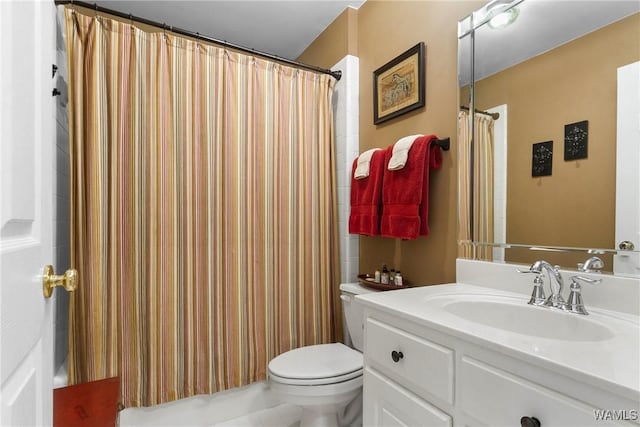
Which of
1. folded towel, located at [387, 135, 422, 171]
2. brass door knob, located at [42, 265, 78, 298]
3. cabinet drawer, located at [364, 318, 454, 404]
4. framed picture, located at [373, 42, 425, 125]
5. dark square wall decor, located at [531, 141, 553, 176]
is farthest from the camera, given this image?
framed picture, located at [373, 42, 425, 125]

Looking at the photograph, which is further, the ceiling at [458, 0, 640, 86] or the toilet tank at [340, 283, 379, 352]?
the toilet tank at [340, 283, 379, 352]

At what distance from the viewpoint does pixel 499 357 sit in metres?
0.71

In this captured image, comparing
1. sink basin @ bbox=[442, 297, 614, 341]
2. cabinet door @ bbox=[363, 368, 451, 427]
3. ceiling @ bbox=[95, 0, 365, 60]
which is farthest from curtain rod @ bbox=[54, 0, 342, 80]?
cabinet door @ bbox=[363, 368, 451, 427]

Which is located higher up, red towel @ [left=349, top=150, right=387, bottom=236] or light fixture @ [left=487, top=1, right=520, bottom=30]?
light fixture @ [left=487, top=1, right=520, bottom=30]

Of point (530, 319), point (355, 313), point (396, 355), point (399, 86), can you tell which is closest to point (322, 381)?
point (355, 313)

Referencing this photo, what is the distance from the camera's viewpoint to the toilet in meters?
1.37

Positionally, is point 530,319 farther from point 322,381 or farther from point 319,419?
point 319,419

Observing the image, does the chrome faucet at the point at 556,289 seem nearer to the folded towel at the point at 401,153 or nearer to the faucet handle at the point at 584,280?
the faucet handle at the point at 584,280

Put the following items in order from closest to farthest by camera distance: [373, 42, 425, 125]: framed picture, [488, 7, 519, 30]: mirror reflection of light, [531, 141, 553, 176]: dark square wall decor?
[531, 141, 553, 176]: dark square wall decor → [488, 7, 519, 30]: mirror reflection of light → [373, 42, 425, 125]: framed picture

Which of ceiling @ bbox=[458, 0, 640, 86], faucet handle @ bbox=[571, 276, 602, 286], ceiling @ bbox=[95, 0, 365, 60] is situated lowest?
faucet handle @ bbox=[571, 276, 602, 286]

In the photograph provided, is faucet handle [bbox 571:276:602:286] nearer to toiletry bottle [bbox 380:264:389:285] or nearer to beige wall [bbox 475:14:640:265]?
beige wall [bbox 475:14:640:265]

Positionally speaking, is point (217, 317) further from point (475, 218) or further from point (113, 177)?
point (475, 218)

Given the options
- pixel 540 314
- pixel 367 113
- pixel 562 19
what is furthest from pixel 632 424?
pixel 367 113

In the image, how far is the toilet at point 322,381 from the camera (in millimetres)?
1374
